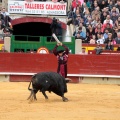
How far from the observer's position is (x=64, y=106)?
41.5 ft

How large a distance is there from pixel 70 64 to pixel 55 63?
0.55m

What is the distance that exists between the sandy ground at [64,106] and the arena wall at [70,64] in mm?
3308

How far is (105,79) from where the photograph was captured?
67.5 feet

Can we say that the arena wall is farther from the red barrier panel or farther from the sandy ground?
the sandy ground

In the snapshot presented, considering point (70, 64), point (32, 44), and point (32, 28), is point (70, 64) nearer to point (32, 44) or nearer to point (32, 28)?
point (32, 44)

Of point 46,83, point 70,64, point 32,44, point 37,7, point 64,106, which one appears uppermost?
point 37,7

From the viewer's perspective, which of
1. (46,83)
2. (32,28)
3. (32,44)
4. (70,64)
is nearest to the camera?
(46,83)

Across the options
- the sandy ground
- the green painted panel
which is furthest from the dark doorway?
the sandy ground

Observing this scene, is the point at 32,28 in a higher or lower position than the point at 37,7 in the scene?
lower

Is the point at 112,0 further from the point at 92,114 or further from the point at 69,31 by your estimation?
the point at 92,114

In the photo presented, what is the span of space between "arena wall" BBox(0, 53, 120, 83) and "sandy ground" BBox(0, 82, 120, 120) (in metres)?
3.31

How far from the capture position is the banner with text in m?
24.2

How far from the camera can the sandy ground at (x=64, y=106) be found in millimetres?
11048

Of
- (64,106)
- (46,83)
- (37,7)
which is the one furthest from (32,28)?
(64,106)
